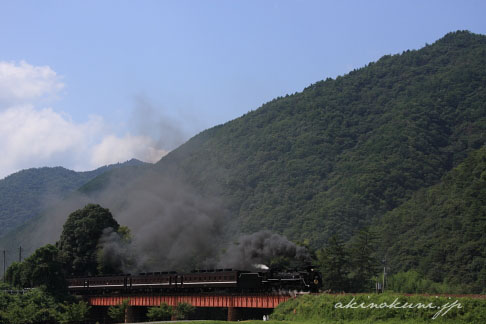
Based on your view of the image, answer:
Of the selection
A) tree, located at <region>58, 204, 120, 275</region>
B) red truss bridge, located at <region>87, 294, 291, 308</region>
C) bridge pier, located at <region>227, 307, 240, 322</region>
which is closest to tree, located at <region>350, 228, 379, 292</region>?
red truss bridge, located at <region>87, 294, 291, 308</region>

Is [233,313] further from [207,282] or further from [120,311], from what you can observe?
[120,311]

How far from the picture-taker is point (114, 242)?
10494 centimetres

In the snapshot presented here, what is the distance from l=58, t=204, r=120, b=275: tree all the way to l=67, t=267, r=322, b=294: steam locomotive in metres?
14.7

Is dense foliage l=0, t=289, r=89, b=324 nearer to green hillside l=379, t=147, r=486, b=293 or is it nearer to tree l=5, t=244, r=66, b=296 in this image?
tree l=5, t=244, r=66, b=296

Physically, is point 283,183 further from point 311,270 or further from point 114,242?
point 311,270

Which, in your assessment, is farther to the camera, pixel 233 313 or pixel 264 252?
pixel 264 252

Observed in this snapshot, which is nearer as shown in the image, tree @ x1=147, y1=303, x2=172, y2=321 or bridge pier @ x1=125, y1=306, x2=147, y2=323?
tree @ x1=147, y1=303, x2=172, y2=321

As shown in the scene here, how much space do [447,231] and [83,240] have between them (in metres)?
66.7

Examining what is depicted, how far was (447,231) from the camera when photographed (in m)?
122

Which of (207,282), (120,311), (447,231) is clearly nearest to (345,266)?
(447,231)

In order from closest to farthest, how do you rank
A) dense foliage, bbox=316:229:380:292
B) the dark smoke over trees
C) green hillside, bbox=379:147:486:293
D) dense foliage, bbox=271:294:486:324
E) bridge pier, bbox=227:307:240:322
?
1. dense foliage, bbox=271:294:486:324
2. bridge pier, bbox=227:307:240:322
3. the dark smoke over trees
4. dense foliage, bbox=316:229:380:292
5. green hillside, bbox=379:147:486:293

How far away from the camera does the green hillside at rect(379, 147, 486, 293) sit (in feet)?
364

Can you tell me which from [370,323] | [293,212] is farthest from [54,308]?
[293,212]

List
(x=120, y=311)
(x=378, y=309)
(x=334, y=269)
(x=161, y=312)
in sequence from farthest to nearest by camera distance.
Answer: (x=334, y=269)
(x=120, y=311)
(x=161, y=312)
(x=378, y=309)
